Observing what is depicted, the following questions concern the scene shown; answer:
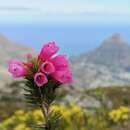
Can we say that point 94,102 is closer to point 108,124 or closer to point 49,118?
point 108,124

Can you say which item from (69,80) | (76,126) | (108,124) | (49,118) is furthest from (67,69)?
(108,124)

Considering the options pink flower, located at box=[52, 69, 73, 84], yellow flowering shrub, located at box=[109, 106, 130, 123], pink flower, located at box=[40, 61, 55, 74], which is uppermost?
pink flower, located at box=[40, 61, 55, 74]

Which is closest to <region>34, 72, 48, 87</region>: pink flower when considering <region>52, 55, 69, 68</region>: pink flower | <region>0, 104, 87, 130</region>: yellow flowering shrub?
<region>52, 55, 69, 68</region>: pink flower

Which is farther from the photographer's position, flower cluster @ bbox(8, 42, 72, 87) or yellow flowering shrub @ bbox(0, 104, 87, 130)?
yellow flowering shrub @ bbox(0, 104, 87, 130)

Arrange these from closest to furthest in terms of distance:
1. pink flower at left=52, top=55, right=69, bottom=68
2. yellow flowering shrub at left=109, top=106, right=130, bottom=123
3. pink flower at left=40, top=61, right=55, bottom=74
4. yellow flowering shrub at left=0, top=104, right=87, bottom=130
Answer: pink flower at left=40, top=61, right=55, bottom=74
pink flower at left=52, top=55, right=69, bottom=68
yellow flowering shrub at left=0, top=104, right=87, bottom=130
yellow flowering shrub at left=109, top=106, right=130, bottom=123

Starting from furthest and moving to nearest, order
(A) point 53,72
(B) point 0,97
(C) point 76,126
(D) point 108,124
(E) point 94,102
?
(B) point 0,97 < (E) point 94,102 < (D) point 108,124 < (C) point 76,126 < (A) point 53,72

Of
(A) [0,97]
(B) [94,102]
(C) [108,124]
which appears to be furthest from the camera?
(A) [0,97]

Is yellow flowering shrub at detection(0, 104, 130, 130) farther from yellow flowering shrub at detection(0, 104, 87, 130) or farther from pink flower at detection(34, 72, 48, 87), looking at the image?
pink flower at detection(34, 72, 48, 87)

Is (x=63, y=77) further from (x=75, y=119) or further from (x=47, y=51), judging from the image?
(x=75, y=119)

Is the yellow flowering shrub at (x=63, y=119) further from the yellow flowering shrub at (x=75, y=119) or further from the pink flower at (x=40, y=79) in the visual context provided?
the pink flower at (x=40, y=79)
